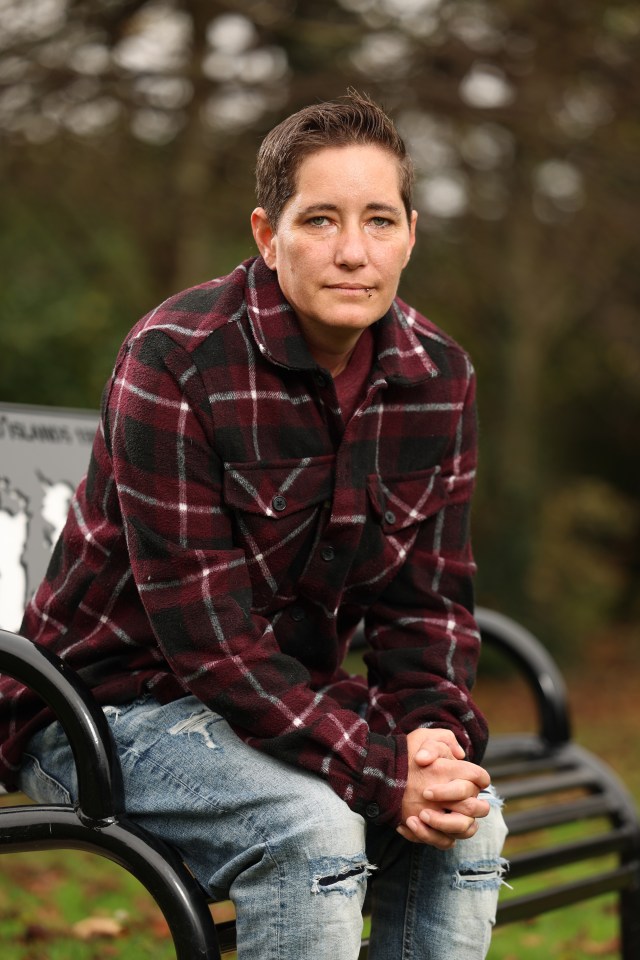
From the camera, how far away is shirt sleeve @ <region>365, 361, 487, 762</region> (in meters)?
2.28

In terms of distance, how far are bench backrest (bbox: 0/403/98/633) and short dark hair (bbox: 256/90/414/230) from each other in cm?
116

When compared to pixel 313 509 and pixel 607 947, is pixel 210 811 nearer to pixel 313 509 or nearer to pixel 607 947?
pixel 313 509

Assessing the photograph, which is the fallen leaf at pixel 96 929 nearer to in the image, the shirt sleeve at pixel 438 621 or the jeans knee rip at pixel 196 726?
the shirt sleeve at pixel 438 621

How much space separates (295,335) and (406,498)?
1.36 ft

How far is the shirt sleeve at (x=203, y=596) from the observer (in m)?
2.00

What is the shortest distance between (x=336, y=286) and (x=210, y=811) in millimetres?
965

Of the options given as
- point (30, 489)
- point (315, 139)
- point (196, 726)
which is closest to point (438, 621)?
point (196, 726)

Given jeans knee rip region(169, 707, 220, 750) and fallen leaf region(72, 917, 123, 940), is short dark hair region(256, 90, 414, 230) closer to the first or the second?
jeans knee rip region(169, 707, 220, 750)

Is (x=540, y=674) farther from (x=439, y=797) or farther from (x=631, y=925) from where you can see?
Result: (x=439, y=797)

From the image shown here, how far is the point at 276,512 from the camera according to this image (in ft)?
7.04

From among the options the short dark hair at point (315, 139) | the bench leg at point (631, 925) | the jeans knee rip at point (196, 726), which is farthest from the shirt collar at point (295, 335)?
the bench leg at point (631, 925)

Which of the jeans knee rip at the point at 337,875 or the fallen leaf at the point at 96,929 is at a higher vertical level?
the jeans knee rip at the point at 337,875

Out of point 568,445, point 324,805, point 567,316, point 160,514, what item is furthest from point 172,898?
point 568,445

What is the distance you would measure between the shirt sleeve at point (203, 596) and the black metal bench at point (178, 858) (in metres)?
0.22
